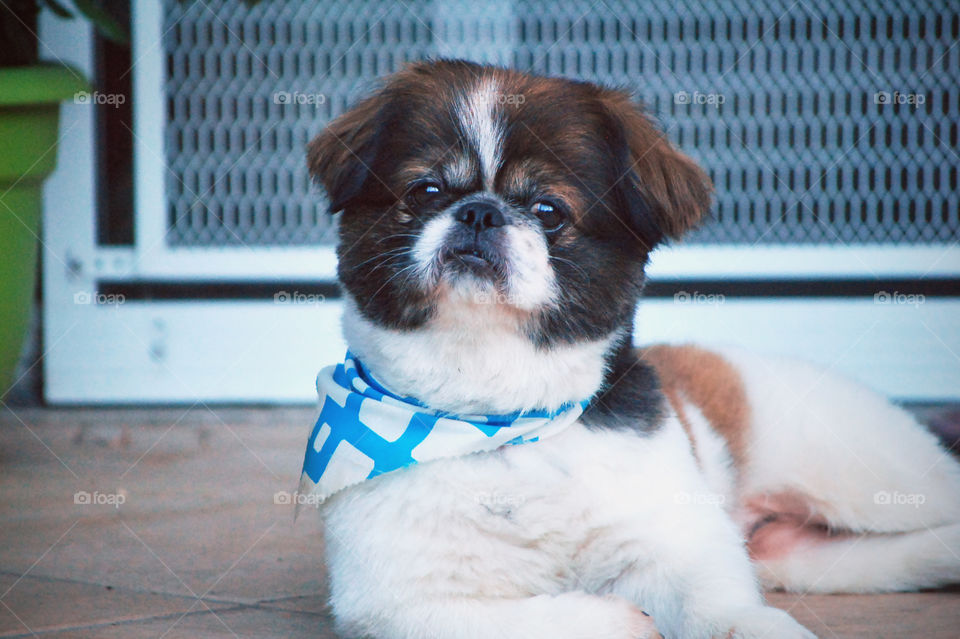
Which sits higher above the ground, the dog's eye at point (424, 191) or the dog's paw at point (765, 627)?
the dog's eye at point (424, 191)

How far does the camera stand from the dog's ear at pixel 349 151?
224 centimetres

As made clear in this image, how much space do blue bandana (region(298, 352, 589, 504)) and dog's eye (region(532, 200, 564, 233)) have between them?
0.35m

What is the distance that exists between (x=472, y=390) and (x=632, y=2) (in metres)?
3.11

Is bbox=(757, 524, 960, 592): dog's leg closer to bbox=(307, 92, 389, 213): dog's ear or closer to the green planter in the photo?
bbox=(307, 92, 389, 213): dog's ear

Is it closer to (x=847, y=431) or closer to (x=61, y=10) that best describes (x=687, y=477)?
(x=847, y=431)

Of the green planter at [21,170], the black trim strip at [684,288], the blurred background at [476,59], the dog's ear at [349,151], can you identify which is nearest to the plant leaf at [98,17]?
the green planter at [21,170]

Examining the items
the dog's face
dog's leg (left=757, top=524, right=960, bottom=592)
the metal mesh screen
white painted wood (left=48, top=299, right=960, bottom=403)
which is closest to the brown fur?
dog's leg (left=757, top=524, right=960, bottom=592)

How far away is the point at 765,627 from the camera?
182 cm

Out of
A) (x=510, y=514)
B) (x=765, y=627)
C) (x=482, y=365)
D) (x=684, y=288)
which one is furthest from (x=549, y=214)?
(x=684, y=288)

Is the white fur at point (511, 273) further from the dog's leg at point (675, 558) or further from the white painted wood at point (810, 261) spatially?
the white painted wood at point (810, 261)

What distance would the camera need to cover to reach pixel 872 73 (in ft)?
15.4

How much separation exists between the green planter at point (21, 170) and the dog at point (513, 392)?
59.8 inches

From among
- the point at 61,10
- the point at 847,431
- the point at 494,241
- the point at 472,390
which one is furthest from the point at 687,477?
the point at 61,10

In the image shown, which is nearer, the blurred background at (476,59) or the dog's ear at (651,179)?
the dog's ear at (651,179)
